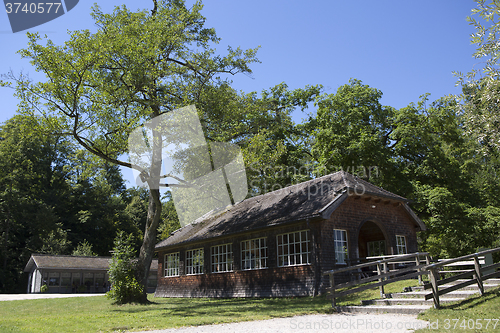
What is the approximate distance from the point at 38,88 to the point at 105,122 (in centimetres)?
287

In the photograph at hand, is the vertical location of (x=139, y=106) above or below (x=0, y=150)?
below

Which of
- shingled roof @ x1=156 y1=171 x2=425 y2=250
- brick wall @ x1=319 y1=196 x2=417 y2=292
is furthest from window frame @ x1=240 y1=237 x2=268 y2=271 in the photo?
brick wall @ x1=319 y1=196 x2=417 y2=292

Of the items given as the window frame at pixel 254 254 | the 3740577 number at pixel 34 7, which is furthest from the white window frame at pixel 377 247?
the 3740577 number at pixel 34 7

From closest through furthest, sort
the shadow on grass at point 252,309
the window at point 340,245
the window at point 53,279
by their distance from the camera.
Result: the shadow on grass at point 252,309 → the window at point 340,245 → the window at point 53,279

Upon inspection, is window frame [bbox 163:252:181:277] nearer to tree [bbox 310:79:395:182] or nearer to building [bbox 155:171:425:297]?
building [bbox 155:171:425:297]

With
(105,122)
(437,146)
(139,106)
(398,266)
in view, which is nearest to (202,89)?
(139,106)

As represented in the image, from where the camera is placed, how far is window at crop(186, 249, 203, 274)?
70.7 ft

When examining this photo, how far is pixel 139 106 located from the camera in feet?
53.8

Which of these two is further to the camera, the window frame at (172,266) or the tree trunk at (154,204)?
the window frame at (172,266)

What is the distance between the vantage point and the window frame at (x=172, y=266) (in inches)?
938

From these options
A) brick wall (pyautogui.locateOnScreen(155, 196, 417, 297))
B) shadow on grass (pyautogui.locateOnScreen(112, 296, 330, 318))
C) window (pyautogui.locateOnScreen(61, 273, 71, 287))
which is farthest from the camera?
window (pyautogui.locateOnScreen(61, 273, 71, 287))

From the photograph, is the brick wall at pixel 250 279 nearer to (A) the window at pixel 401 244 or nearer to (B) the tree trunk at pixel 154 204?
(B) the tree trunk at pixel 154 204

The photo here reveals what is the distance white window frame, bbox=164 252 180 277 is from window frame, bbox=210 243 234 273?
167 inches

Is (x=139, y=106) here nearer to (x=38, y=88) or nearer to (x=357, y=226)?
(x=38, y=88)
